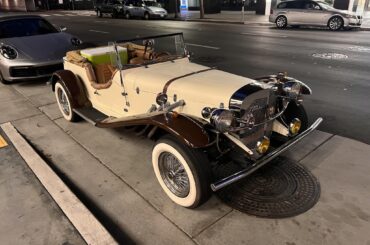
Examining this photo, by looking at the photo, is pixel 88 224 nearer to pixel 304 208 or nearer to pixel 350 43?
pixel 304 208

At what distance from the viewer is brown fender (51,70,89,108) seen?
16.0 ft

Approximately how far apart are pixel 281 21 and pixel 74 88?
48.1 feet

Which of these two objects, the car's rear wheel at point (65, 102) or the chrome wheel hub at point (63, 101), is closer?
the car's rear wheel at point (65, 102)

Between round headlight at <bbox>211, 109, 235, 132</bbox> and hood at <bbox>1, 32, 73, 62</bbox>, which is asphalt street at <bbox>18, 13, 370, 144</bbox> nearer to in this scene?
hood at <bbox>1, 32, 73, 62</bbox>

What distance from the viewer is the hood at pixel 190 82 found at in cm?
314

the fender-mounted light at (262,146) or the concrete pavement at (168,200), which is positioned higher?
the fender-mounted light at (262,146)

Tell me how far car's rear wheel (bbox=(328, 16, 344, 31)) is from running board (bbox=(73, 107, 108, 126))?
46.4 ft

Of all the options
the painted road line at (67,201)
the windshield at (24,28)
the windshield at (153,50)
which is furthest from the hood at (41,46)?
the painted road line at (67,201)

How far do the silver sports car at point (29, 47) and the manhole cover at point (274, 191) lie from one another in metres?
5.36

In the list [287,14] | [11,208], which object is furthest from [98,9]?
[11,208]

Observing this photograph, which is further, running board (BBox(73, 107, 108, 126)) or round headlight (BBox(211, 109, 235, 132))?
running board (BBox(73, 107, 108, 126))

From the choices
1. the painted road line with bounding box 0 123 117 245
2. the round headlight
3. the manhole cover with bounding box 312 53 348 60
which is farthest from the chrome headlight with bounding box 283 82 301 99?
the manhole cover with bounding box 312 53 348 60

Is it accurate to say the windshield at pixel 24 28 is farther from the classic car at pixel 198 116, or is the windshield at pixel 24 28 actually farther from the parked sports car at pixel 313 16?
the parked sports car at pixel 313 16

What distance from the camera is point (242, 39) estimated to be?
13.3 metres
